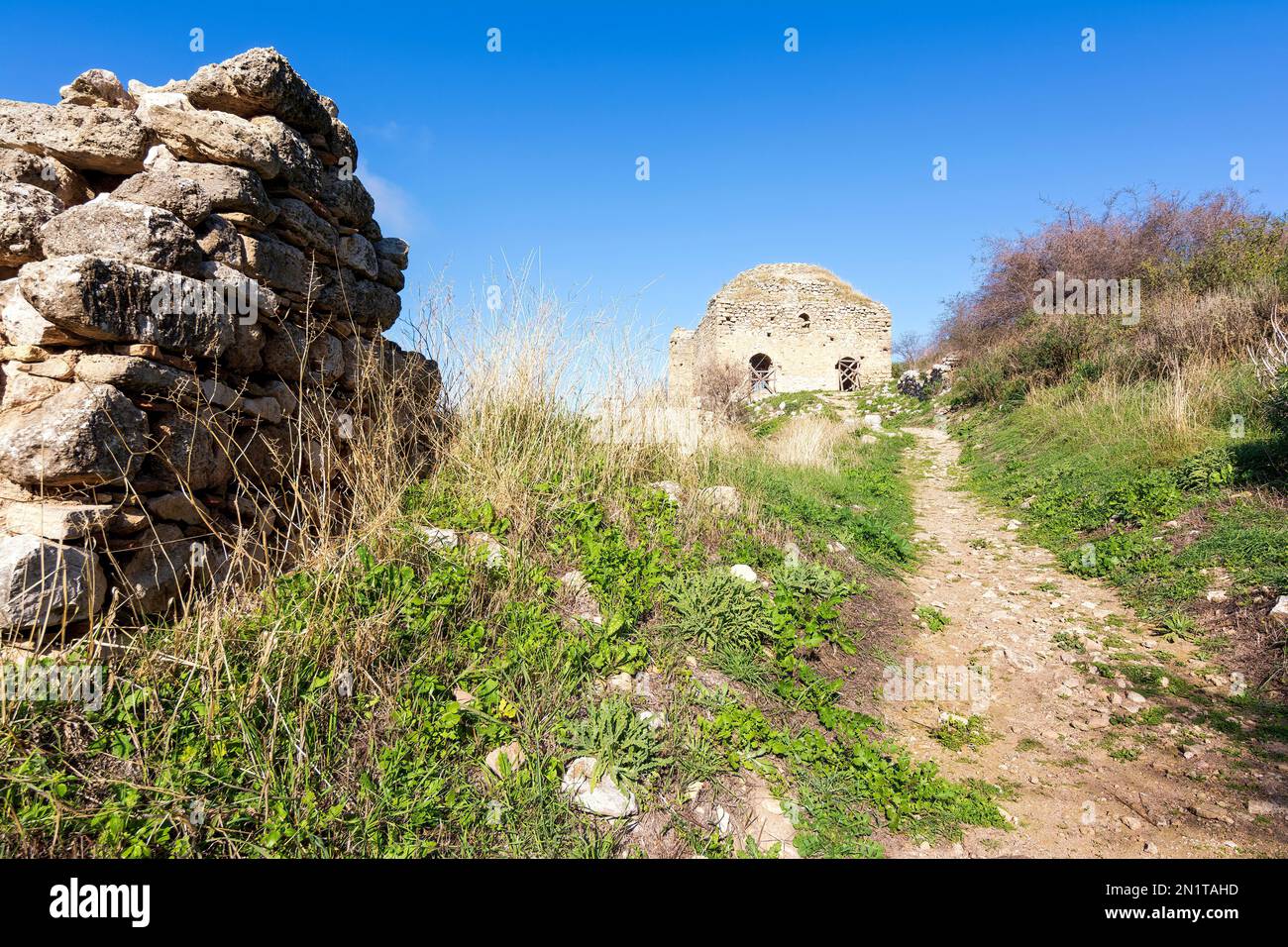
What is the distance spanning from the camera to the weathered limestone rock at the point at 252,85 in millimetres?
3605

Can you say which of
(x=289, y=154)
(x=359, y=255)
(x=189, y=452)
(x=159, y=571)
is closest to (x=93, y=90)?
(x=289, y=154)

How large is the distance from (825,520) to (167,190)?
18.3 feet

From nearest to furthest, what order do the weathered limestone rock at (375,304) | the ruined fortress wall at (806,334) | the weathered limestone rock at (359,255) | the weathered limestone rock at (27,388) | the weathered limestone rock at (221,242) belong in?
the weathered limestone rock at (27,388) < the weathered limestone rock at (221,242) < the weathered limestone rock at (359,255) < the weathered limestone rock at (375,304) < the ruined fortress wall at (806,334)

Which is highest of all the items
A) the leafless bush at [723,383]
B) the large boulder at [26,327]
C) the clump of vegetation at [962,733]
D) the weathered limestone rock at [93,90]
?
the leafless bush at [723,383]

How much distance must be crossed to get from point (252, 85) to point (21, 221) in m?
1.47

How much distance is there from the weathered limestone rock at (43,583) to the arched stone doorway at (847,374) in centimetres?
2301

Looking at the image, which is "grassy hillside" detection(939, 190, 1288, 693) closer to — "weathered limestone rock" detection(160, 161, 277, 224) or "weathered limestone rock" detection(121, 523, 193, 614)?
"weathered limestone rock" detection(121, 523, 193, 614)

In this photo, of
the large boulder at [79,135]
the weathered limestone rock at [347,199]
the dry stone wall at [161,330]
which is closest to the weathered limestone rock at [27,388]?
the dry stone wall at [161,330]

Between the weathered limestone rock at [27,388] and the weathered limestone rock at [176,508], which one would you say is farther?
the weathered limestone rock at [176,508]

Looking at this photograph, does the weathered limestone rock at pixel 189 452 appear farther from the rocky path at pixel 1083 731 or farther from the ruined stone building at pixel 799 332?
the ruined stone building at pixel 799 332

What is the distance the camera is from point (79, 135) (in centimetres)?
325

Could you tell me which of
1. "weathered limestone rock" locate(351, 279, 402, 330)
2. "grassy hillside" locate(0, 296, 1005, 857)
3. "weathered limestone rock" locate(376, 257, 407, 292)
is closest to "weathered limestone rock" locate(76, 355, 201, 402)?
"grassy hillside" locate(0, 296, 1005, 857)

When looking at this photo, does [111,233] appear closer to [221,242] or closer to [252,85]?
[221,242]
